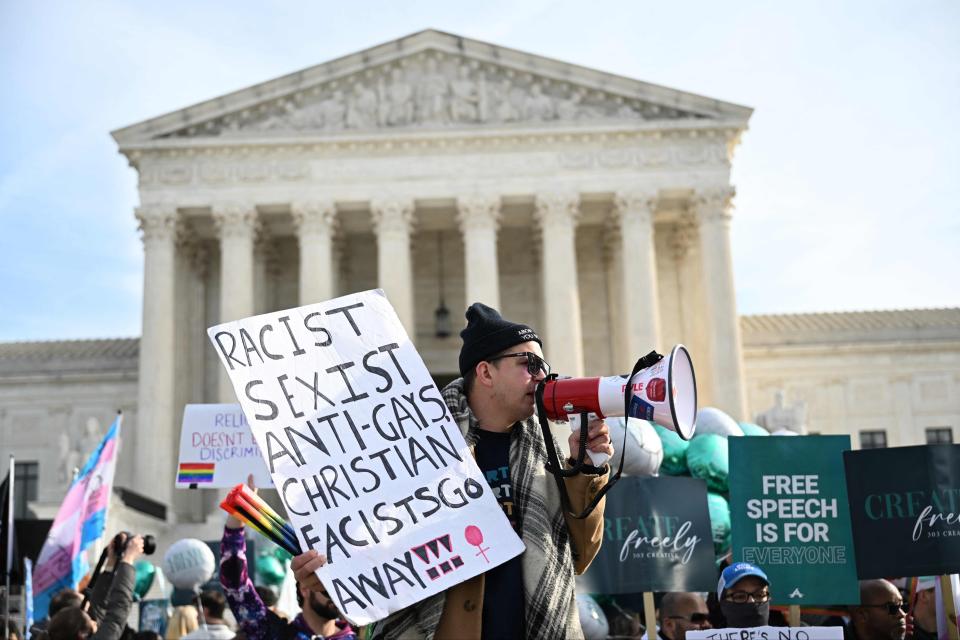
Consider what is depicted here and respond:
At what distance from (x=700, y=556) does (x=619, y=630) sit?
278 cm

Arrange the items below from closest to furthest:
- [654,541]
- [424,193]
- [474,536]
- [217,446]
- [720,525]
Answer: [474,536] < [654,541] < [217,446] < [720,525] < [424,193]

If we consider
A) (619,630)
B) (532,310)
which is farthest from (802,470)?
(532,310)

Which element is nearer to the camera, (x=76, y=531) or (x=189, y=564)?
(x=76, y=531)

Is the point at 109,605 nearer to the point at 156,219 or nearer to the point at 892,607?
the point at 892,607

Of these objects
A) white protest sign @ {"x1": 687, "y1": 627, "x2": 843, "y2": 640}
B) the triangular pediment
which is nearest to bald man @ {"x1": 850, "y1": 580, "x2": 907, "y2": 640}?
white protest sign @ {"x1": 687, "y1": 627, "x2": 843, "y2": 640}

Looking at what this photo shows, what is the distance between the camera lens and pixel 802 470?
9891 mm

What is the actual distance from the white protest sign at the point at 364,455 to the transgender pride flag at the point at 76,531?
9.17 m

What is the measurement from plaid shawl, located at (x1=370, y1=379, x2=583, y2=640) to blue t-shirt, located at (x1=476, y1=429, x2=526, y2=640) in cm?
4

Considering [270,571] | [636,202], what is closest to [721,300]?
[636,202]

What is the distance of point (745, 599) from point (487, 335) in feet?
10.9

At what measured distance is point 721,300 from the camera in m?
39.4

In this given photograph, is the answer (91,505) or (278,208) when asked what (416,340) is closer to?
(278,208)

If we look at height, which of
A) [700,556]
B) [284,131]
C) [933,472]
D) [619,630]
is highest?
[284,131]

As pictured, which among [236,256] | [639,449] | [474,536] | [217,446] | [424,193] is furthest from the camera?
[424,193]
